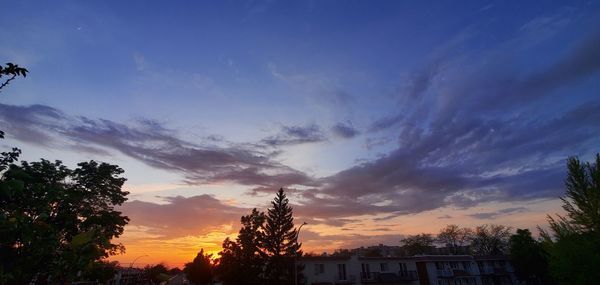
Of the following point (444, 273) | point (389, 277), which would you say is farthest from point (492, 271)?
point (389, 277)

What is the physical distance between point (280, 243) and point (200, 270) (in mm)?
38078

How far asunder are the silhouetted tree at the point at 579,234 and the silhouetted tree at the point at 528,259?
4453cm

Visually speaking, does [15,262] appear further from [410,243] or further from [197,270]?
[410,243]

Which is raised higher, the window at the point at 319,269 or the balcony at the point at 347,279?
the window at the point at 319,269

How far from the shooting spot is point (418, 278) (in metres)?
51.6

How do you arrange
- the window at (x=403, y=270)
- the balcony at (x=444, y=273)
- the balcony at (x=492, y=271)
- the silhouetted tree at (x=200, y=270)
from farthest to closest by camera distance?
the silhouetted tree at (x=200, y=270) → the balcony at (x=492, y=271) → the balcony at (x=444, y=273) → the window at (x=403, y=270)

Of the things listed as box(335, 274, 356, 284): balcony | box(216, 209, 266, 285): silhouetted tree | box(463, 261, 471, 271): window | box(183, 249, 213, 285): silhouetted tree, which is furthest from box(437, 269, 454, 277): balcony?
box(183, 249, 213, 285): silhouetted tree

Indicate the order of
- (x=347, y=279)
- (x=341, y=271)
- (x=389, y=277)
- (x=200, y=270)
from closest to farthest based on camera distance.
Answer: (x=347, y=279) → (x=341, y=271) → (x=389, y=277) → (x=200, y=270)

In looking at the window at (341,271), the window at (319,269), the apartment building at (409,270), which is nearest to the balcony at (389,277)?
the apartment building at (409,270)

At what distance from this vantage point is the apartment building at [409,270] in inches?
1791

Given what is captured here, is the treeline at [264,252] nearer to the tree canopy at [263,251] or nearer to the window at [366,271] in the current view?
the tree canopy at [263,251]

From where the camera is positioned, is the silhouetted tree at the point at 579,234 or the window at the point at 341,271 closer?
the silhouetted tree at the point at 579,234

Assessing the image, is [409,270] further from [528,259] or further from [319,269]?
[528,259]

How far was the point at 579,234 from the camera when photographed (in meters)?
20.2
